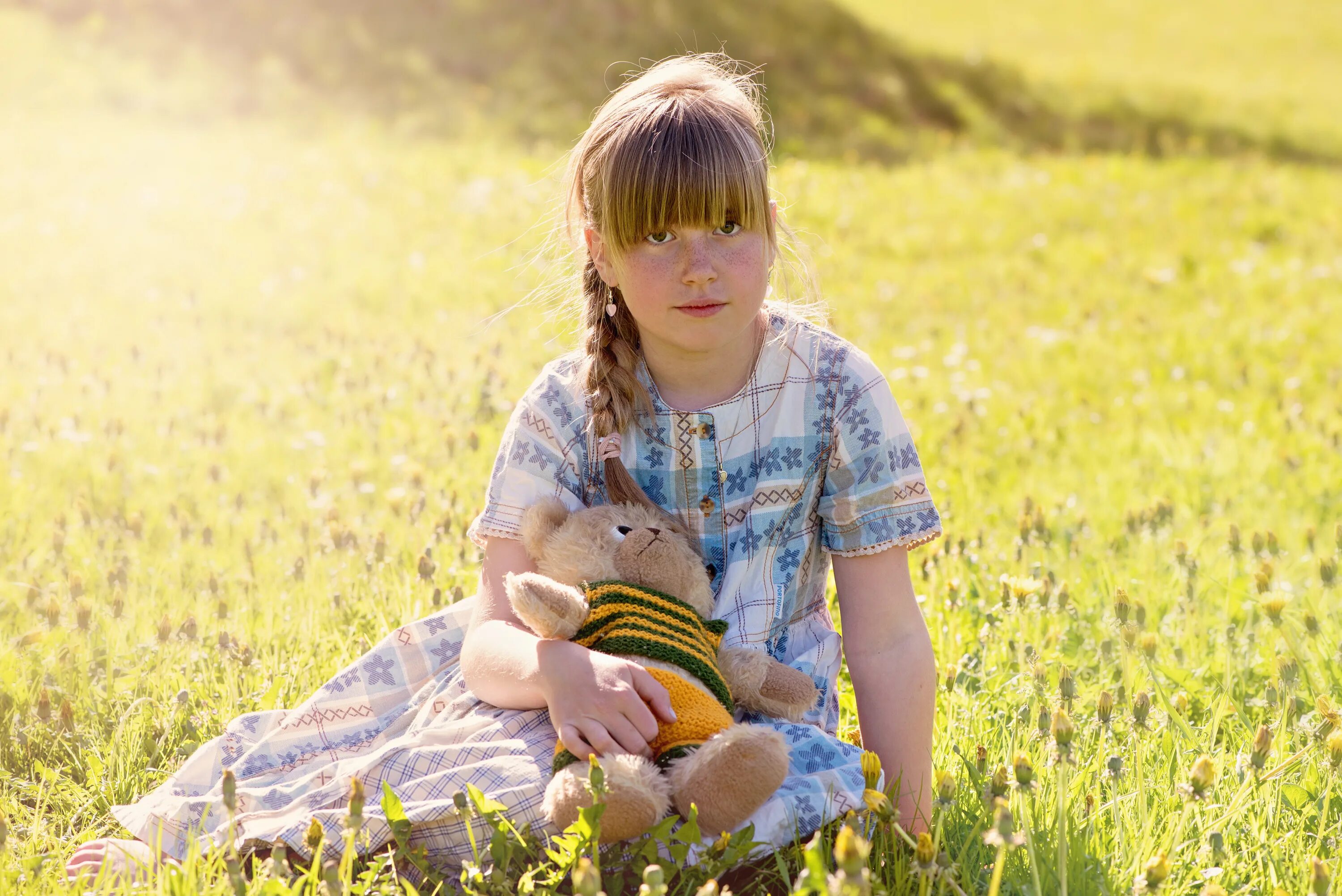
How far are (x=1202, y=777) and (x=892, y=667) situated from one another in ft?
2.39

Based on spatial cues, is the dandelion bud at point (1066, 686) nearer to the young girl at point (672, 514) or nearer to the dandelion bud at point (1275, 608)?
the young girl at point (672, 514)

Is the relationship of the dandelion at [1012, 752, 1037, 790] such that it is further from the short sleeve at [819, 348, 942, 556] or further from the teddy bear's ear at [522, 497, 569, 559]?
the teddy bear's ear at [522, 497, 569, 559]

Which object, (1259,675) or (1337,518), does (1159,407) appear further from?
(1259,675)

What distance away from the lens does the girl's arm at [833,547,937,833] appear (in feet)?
8.91

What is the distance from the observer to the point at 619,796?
2.17 meters

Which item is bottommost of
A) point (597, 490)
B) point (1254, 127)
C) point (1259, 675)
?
point (1259, 675)

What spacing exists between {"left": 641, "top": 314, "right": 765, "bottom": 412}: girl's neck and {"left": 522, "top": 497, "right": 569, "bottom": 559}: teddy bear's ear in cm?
40

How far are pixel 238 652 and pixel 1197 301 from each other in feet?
22.9

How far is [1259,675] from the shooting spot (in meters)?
3.48

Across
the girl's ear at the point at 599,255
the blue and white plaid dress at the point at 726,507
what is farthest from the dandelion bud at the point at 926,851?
the girl's ear at the point at 599,255

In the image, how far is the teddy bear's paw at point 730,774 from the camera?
2248 mm

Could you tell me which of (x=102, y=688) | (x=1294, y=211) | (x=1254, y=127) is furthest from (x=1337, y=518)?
(x=1254, y=127)

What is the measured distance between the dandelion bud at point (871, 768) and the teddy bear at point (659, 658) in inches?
6.8

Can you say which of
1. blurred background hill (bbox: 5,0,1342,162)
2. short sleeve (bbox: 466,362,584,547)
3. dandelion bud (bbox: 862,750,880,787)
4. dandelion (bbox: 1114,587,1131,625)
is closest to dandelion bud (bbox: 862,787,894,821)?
dandelion bud (bbox: 862,750,880,787)
